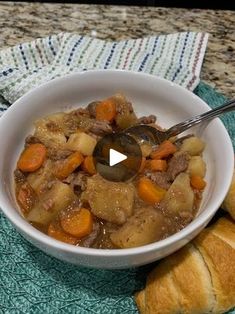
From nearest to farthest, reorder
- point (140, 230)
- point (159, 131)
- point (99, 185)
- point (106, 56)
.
→ 1. point (140, 230)
2. point (99, 185)
3. point (159, 131)
4. point (106, 56)

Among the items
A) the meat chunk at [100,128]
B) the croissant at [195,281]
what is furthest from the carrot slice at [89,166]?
the croissant at [195,281]

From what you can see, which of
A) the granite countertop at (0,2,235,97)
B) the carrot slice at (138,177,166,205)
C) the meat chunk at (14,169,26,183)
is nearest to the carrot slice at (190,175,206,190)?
the carrot slice at (138,177,166,205)

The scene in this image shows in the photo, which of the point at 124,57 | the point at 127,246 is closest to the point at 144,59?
the point at 124,57

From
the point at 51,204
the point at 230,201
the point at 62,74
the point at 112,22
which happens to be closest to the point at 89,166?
the point at 51,204

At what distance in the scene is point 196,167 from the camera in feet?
4.81

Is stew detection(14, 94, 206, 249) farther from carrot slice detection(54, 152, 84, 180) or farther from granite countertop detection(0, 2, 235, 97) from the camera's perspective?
granite countertop detection(0, 2, 235, 97)

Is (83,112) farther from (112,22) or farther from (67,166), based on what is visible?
(112,22)

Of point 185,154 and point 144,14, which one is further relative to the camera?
point 144,14

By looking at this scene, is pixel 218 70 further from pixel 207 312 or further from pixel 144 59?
pixel 207 312

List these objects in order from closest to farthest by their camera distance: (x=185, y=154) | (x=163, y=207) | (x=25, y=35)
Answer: (x=163, y=207), (x=185, y=154), (x=25, y=35)

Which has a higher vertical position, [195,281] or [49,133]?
[49,133]

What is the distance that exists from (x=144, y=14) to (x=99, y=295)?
4.47 ft

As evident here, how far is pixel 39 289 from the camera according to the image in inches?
54.0

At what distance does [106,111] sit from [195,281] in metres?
0.57
